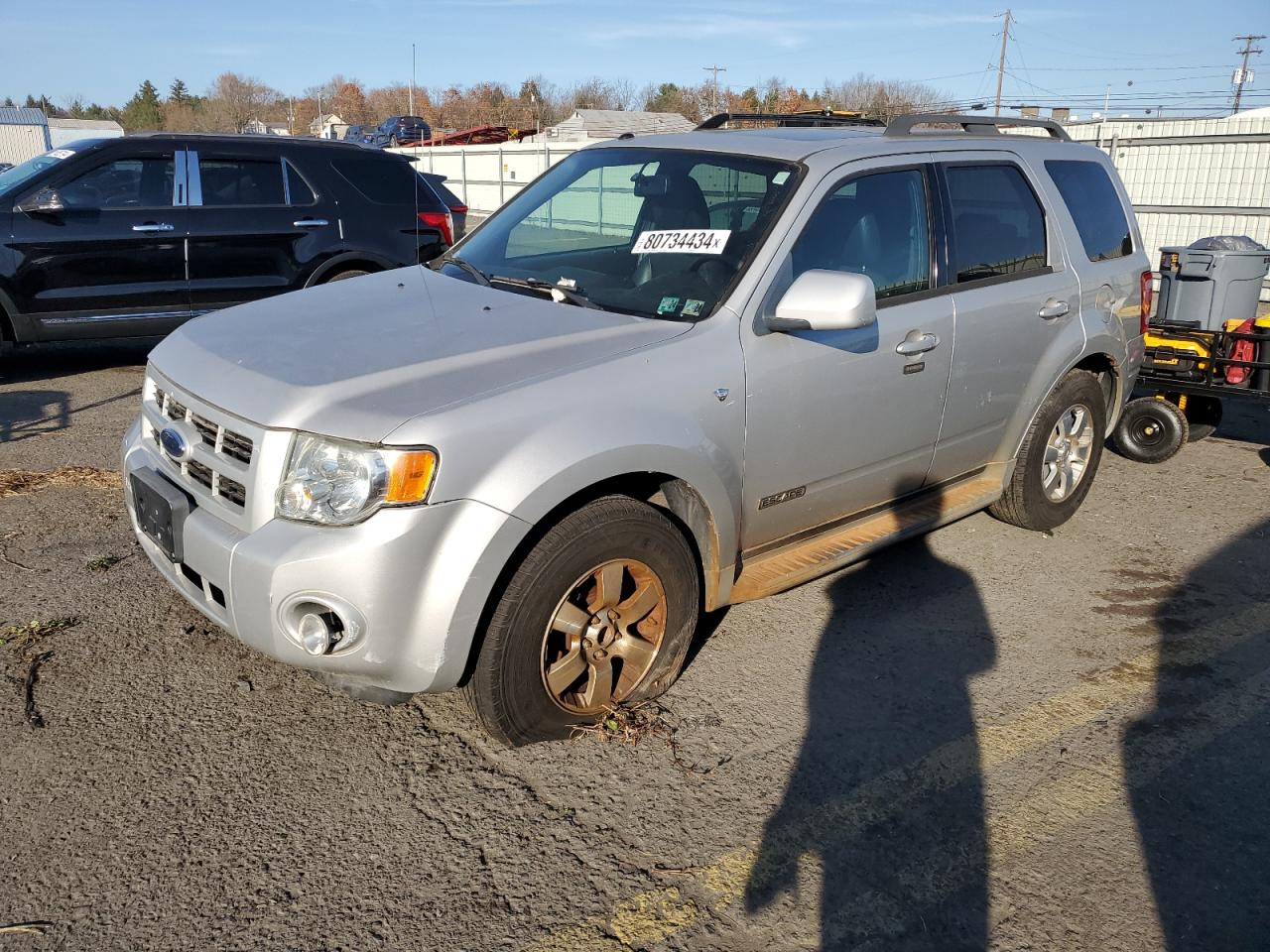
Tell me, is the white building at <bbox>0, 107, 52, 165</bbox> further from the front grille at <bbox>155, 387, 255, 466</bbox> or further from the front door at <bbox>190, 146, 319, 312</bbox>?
the front grille at <bbox>155, 387, 255, 466</bbox>

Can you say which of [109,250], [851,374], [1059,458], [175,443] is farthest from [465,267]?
[109,250]

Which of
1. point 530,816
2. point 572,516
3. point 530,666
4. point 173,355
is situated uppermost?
point 173,355

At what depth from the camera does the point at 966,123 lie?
507 cm

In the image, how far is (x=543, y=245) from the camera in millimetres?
4574

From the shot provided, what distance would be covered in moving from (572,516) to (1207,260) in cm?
574

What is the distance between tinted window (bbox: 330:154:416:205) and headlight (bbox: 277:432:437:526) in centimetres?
627

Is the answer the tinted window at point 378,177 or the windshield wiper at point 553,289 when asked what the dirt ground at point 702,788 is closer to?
the windshield wiper at point 553,289

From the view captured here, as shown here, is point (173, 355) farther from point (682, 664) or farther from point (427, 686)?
point (682, 664)

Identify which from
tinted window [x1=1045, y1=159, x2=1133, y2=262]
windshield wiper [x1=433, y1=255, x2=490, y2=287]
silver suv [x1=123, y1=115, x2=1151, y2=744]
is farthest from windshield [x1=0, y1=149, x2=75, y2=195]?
tinted window [x1=1045, y1=159, x2=1133, y2=262]

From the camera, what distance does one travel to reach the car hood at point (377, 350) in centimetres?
300

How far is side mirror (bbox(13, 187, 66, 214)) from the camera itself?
7.59 meters

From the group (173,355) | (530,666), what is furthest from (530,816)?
(173,355)

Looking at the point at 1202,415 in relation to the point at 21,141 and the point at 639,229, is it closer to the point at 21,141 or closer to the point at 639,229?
the point at 639,229

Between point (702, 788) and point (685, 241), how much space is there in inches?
78.9
